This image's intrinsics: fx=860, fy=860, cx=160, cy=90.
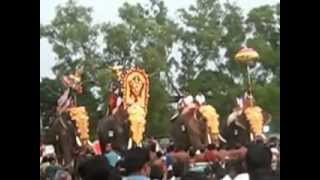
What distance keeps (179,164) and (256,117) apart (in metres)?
0.28

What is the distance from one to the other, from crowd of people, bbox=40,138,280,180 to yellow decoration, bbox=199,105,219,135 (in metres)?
0.05

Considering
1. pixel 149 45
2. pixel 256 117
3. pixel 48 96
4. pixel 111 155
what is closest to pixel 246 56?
pixel 256 117

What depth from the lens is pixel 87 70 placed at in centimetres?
264

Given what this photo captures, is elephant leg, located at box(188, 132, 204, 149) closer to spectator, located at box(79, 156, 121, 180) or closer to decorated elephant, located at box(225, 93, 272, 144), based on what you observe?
decorated elephant, located at box(225, 93, 272, 144)

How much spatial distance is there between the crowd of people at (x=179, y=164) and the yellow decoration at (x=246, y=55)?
0.26 meters

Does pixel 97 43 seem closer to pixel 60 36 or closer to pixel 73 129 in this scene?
pixel 60 36

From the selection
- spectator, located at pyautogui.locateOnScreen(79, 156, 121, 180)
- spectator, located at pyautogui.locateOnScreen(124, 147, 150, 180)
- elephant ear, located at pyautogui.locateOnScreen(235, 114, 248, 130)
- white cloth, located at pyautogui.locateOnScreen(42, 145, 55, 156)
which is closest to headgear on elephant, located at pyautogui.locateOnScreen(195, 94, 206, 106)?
elephant ear, located at pyautogui.locateOnScreen(235, 114, 248, 130)

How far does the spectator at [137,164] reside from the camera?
2.62m

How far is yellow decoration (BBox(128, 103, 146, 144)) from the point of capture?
2.63 metres

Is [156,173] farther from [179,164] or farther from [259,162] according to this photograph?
[259,162]

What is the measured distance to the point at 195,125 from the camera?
105 inches
